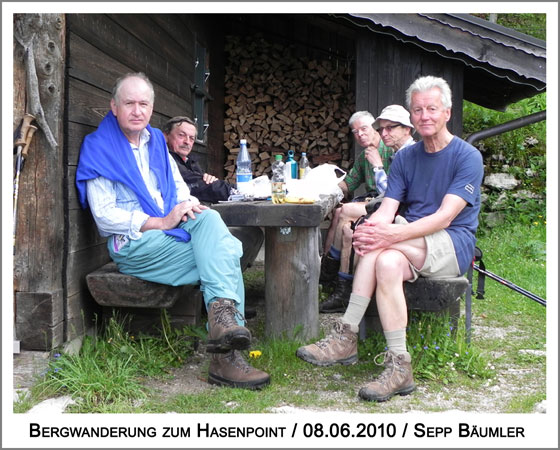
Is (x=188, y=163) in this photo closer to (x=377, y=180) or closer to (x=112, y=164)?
(x=112, y=164)

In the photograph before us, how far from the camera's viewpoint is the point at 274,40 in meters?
8.73

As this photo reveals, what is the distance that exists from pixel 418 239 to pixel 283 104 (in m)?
5.92

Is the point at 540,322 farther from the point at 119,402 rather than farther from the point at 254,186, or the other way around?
the point at 119,402

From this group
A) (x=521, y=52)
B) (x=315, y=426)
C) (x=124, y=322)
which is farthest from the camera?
(x=521, y=52)

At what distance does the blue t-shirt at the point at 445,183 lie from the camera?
3.06 metres

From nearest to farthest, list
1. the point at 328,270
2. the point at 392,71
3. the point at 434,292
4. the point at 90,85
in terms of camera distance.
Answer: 1. the point at 434,292
2. the point at 90,85
3. the point at 328,270
4. the point at 392,71

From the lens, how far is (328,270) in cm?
484

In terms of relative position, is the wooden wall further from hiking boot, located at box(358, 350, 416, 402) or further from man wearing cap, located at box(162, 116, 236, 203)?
hiking boot, located at box(358, 350, 416, 402)

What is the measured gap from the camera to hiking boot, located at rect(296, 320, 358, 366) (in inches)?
122

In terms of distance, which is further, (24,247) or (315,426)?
(24,247)

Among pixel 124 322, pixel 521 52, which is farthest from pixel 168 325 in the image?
pixel 521 52

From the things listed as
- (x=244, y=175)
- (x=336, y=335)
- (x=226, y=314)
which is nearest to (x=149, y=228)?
(x=226, y=314)

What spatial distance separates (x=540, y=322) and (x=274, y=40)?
5.91m

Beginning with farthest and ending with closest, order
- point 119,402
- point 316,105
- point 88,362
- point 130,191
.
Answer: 1. point 316,105
2. point 130,191
3. point 88,362
4. point 119,402
